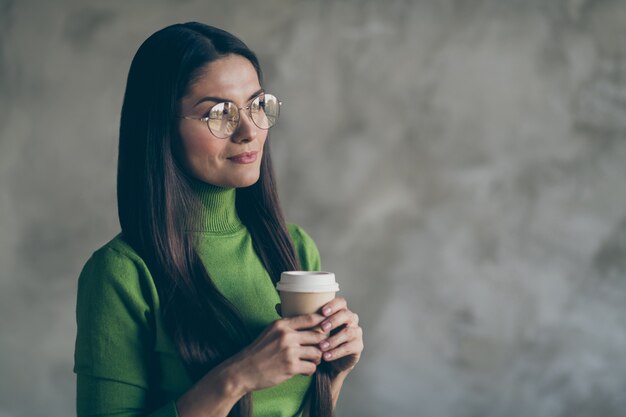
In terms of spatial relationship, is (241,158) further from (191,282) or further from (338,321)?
(338,321)

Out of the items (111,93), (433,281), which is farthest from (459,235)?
(111,93)

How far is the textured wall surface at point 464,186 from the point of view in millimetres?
2574

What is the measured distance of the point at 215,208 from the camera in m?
1.32

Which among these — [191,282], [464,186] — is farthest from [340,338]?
[464,186]

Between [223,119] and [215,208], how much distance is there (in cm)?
19

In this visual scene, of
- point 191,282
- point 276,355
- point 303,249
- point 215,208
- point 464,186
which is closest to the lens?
point 276,355

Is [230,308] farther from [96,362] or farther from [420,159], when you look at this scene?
[420,159]

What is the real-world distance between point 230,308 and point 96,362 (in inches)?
9.3

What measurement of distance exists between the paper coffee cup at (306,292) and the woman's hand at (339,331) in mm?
18

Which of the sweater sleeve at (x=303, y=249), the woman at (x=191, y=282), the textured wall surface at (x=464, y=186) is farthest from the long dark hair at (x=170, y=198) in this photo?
the textured wall surface at (x=464, y=186)

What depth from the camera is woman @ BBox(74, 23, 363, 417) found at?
1126 mm

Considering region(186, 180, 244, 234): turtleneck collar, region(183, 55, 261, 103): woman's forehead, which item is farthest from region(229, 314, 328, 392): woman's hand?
region(183, 55, 261, 103): woman's forehead

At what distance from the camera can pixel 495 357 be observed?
102 inches

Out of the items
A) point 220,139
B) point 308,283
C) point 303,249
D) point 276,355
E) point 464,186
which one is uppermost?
point 464,186
